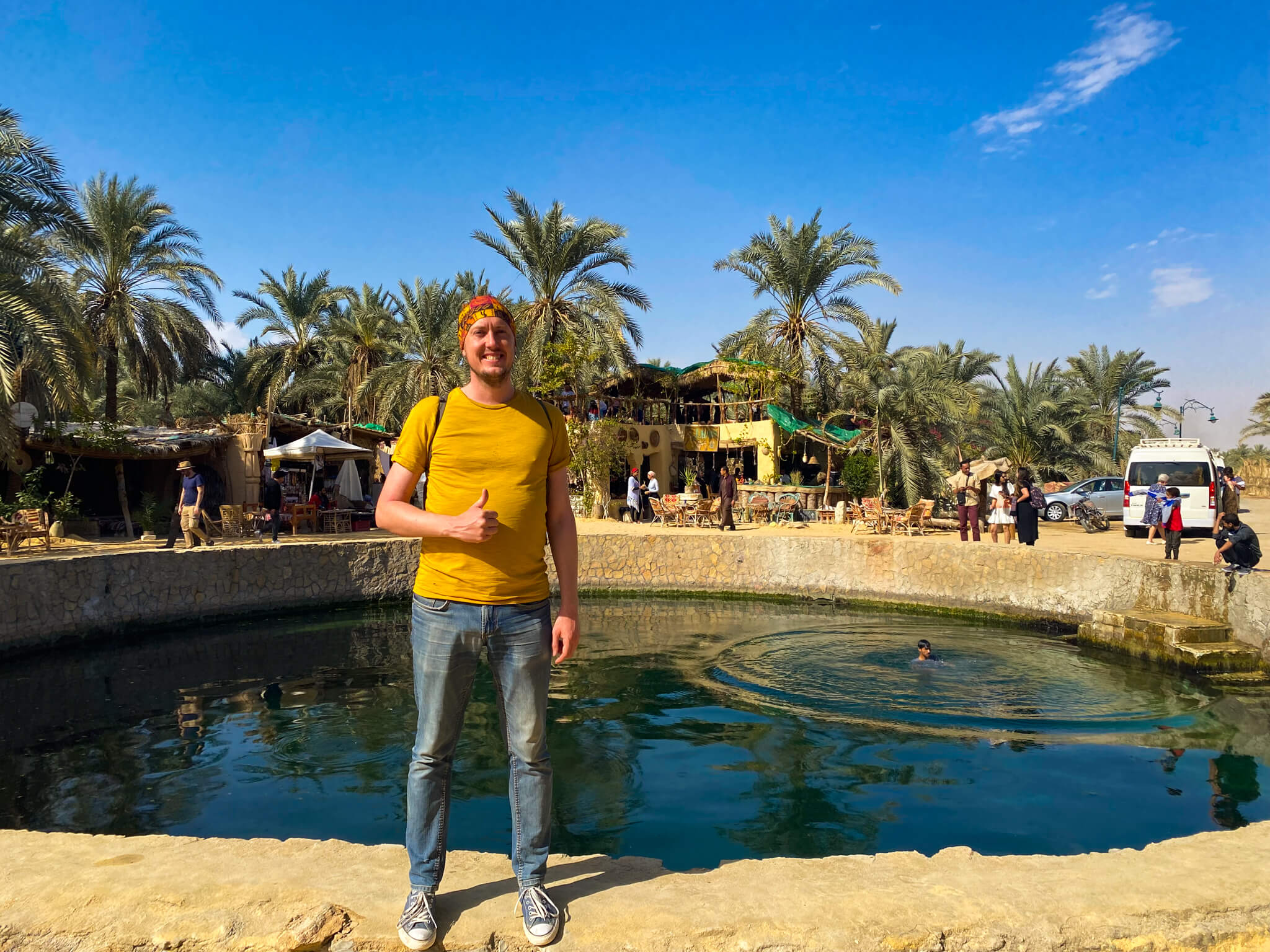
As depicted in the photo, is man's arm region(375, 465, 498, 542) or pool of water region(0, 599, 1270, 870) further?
pool of water region(0, 599, 1270, 870)

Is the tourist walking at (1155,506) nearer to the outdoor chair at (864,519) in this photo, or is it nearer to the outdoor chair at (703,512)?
the outdoor chair at (864,519)

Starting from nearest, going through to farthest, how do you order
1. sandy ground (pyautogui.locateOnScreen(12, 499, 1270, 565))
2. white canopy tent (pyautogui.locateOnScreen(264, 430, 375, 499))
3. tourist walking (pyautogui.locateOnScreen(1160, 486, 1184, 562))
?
tourist walking (pyautogui.locateOnScreen(1160, 486, 1184, 562))
sandy ground (pyautogui.locateOnScreen(12, 499, 1270, 565))
white canopy tent (pyautogui.locateOnScreen(264, 430, 375, 499))

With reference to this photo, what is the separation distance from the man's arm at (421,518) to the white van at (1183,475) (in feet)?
65.8

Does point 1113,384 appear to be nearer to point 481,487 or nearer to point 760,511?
point 760,511

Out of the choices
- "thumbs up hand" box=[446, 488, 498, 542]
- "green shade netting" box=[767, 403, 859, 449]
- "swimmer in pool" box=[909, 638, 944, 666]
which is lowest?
"swimmer in pool" box=[909, 638, 944, 666]

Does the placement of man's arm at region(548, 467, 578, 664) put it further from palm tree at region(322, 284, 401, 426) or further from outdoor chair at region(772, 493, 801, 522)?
palm tree at region(322, 284, 401, 426)

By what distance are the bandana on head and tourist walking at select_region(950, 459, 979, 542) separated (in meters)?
16.9

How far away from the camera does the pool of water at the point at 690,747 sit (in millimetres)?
6047

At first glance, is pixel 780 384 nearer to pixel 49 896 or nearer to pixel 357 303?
pixel 357 303

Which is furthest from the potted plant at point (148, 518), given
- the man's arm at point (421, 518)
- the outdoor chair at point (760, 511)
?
the man's arm at point (421, 518)

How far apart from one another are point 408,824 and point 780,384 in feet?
84.3

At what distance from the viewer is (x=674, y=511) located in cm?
2384

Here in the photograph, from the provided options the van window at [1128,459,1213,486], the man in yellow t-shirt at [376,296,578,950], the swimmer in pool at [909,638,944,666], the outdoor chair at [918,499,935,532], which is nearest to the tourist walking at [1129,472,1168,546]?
the van window at [1128,459,1213,486]

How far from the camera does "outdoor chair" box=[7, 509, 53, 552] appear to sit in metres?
14.4
